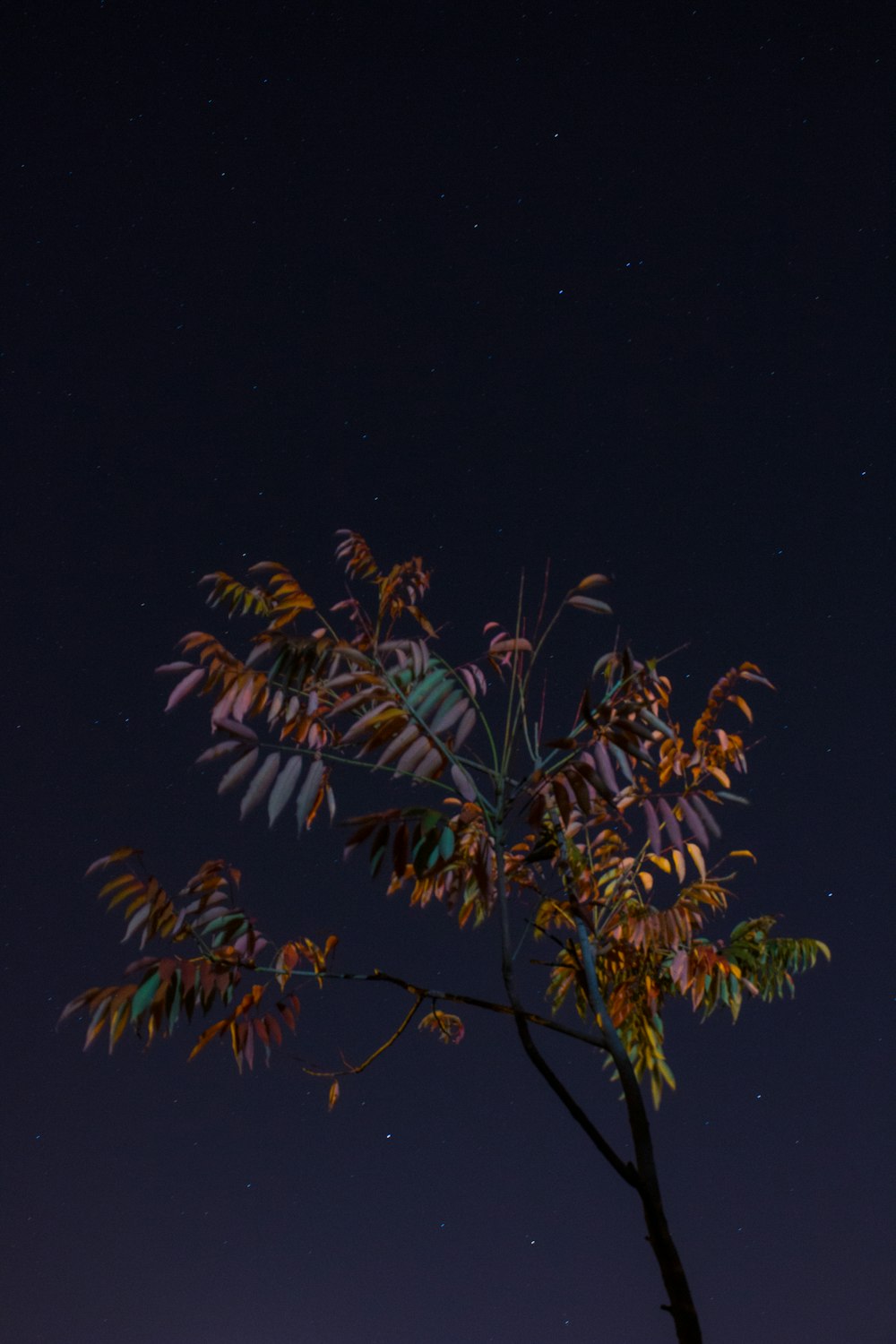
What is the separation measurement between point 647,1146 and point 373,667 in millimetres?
1037

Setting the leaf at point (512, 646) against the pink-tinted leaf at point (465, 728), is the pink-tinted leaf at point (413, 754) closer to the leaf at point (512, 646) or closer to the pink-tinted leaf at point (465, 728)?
the pink-tinted leaf at point (465, 728)

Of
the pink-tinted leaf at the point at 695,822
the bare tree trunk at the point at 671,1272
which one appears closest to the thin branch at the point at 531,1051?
the bare tree trunk at the point at 671,1272

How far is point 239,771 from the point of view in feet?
5.24

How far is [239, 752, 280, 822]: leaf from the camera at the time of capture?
1.51 m

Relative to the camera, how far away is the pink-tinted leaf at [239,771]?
1551 mm

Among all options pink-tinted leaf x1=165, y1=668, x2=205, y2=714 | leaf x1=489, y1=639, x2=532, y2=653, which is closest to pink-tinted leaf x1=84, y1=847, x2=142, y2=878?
pink-tinted leaf x1=165, y1=668, x2=205, y2=714

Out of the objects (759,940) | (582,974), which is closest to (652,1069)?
(759,940)

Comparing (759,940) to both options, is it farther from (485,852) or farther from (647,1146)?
(485,852)

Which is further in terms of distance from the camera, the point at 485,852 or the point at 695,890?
the point at 695,890

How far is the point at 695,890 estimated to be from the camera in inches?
103

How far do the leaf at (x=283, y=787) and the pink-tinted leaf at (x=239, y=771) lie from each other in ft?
0.18

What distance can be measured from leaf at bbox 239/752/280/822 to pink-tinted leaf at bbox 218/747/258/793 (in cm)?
2

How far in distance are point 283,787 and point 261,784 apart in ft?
0.14

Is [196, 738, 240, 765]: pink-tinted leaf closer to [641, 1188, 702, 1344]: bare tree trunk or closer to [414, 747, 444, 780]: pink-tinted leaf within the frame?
[414, 747, 444, 780]: pink-tinted leaf
